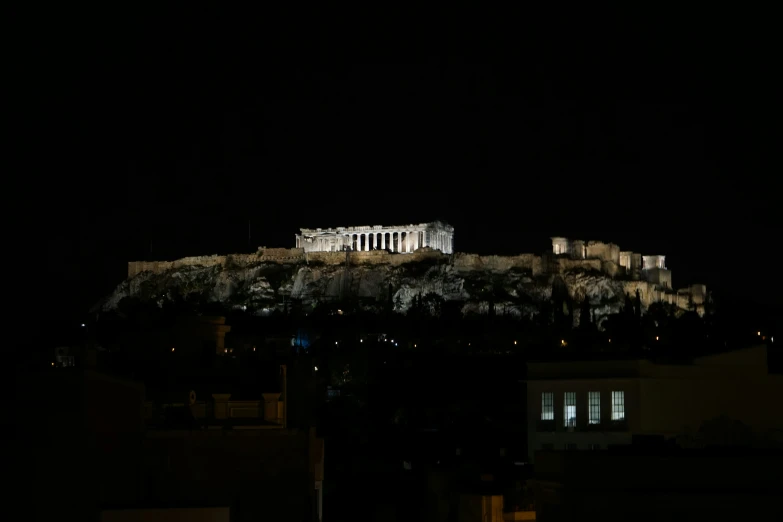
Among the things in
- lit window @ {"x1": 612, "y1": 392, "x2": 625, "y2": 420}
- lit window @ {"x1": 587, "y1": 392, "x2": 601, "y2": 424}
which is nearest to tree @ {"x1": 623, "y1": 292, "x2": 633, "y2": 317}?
lit window @ {"x1": 587, "y1": 392, "x2": 601, "y2": 424}

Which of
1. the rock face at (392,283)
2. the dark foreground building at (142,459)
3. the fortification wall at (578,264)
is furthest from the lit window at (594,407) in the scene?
the fortification wall at (578,264)

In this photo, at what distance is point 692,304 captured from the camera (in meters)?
140

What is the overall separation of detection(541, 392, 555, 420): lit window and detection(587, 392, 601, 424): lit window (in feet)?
4.84

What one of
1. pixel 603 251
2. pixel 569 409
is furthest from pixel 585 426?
pixel 603 251

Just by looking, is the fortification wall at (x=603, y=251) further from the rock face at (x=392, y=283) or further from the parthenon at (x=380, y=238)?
the parthenon at (x=380, y=238)

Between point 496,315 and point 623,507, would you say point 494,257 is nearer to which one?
point 496,315

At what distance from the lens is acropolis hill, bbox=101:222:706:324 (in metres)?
140

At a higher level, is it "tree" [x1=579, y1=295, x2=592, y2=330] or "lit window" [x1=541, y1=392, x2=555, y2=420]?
"tree" [x1=579, y1=295, x2=592, y2=330]

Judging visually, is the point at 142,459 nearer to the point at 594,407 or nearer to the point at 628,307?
the point at 594,407

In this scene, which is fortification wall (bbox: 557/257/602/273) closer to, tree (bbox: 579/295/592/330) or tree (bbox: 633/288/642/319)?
tree (bbox: 633/288/642/319)

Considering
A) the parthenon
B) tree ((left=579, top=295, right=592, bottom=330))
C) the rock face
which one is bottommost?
tree ((left=579, top=295, right=592, bottom=330))

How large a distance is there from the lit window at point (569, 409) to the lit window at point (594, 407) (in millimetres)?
610

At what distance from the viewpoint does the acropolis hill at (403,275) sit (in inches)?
5517

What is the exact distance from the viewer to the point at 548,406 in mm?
43469
